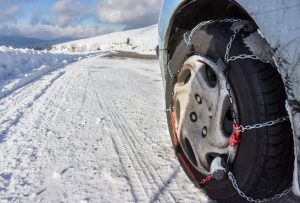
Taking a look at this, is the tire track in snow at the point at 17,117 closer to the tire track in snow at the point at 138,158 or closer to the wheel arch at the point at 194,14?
the tire track in snow at the point at 138,158

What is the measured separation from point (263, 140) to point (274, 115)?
0.44 feet

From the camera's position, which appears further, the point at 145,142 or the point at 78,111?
the point at 78,111

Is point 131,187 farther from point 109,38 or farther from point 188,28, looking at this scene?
point 109,38

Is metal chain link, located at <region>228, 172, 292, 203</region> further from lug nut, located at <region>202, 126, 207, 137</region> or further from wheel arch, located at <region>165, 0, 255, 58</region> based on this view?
wheel arch, located at <region>165, 0, 255, 58</region>

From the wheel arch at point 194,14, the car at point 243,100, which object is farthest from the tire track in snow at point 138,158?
the wheel arch at point 194,14

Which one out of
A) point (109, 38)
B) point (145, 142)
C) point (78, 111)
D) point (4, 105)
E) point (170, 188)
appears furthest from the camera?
point (109, 38)

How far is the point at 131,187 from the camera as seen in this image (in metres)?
2.90

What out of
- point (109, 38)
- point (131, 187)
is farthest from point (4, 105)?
point (109, 38)

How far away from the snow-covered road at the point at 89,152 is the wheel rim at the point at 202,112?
411 mm

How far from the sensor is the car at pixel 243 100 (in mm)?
1783

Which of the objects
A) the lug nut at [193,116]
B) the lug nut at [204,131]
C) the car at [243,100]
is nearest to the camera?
the car at [243,100]

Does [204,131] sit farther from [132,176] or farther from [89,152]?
[89,152]

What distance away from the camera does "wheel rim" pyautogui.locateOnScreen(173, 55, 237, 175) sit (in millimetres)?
2156

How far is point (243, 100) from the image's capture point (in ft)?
6.56
